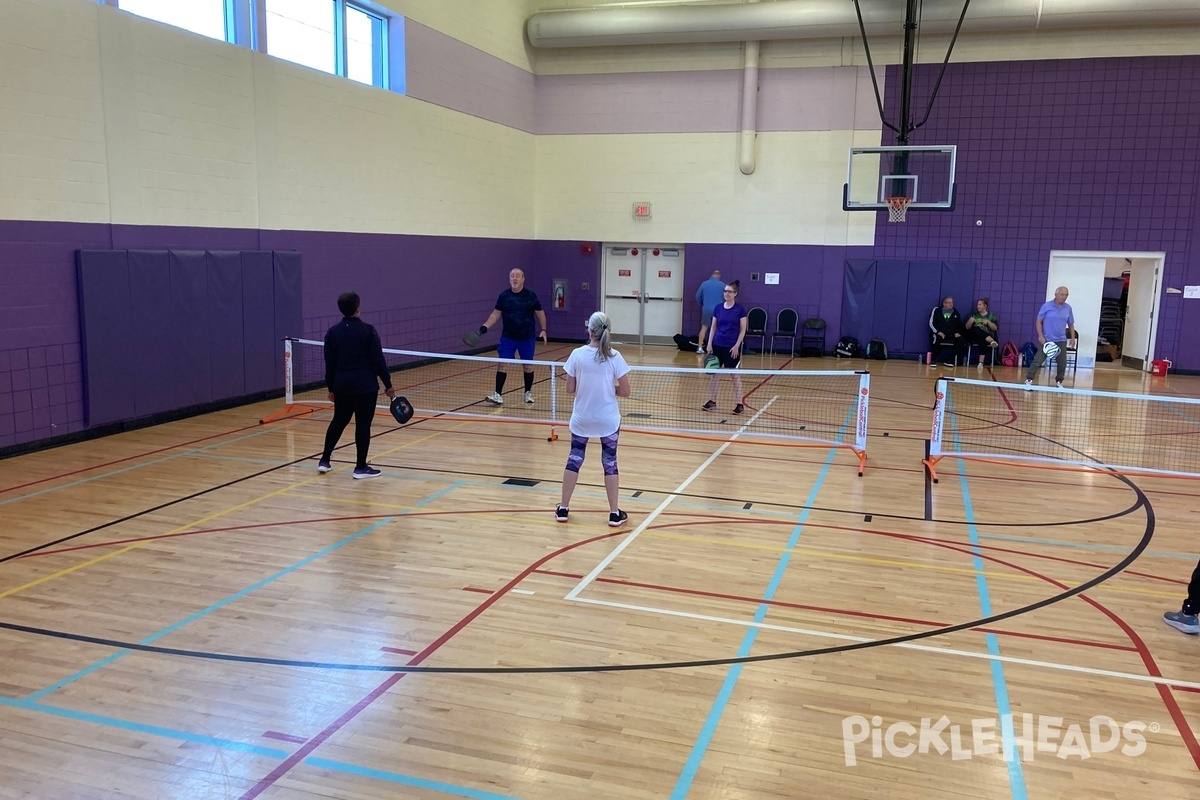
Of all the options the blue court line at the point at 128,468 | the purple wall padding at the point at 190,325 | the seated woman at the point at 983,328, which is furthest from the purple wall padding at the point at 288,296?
the seated woman at the point at 983,328

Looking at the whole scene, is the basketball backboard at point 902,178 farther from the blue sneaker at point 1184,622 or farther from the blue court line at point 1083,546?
the blue sneaker at point 1184,622

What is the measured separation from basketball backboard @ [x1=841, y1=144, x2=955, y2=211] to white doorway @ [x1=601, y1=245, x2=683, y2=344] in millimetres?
4678

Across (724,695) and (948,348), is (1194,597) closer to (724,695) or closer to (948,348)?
(724,695)

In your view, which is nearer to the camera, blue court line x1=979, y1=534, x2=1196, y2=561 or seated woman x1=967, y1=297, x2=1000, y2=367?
blue court line x1=979, y1=534, x2=1196, y2=561

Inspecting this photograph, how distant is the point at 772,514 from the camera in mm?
8172

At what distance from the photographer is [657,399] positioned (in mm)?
14438

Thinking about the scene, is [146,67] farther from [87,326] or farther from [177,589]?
[177,589]

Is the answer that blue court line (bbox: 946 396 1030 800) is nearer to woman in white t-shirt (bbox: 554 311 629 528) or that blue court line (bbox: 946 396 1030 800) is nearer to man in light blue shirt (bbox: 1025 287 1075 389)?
woman in white t-shirt (bbox: 554 311 629 528)

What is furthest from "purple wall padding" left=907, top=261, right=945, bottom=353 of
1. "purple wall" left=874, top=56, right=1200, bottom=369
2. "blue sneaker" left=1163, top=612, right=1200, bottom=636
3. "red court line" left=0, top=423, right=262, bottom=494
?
"blue sneaker" left=1163, top=612, right=1200, bottom=636

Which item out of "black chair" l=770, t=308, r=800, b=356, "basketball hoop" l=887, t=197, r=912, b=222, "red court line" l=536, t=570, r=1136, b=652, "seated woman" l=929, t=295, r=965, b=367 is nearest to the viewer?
"red court line" l=536, t=570, r=1136, b=652

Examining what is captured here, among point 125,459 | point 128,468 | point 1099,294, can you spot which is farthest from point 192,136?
point 1099,294

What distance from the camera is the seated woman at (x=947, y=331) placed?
19719mm

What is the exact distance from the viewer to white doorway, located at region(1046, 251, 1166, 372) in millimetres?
19141

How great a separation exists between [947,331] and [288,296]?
14.3 metres
